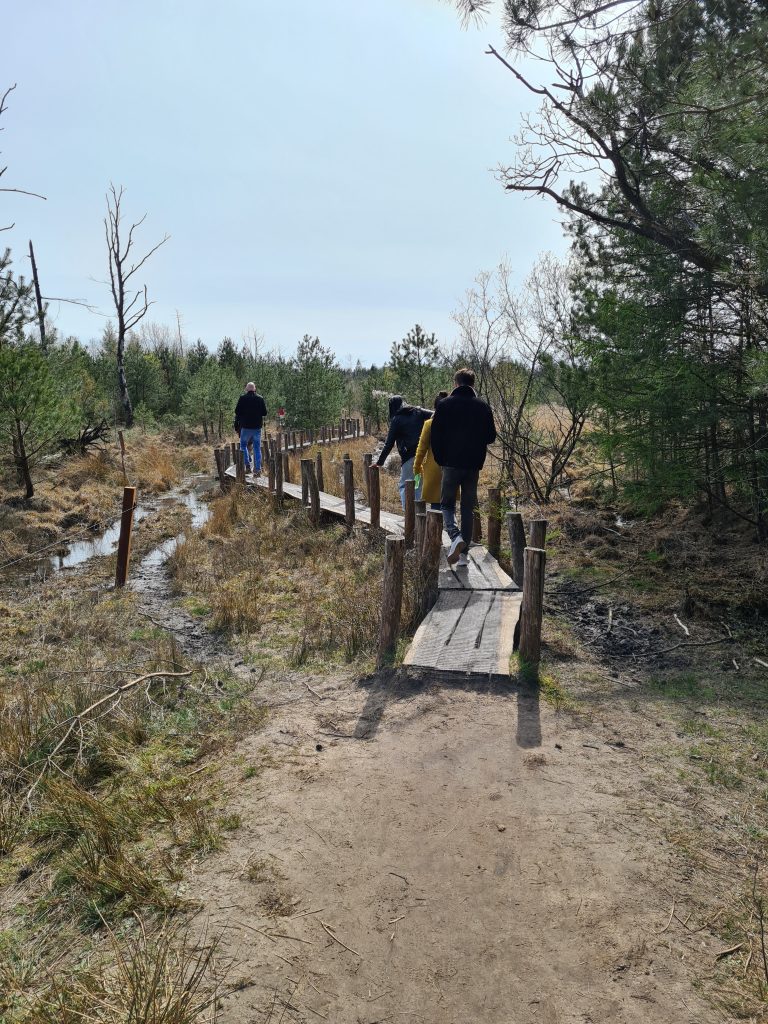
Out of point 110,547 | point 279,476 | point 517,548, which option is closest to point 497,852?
point 517,548

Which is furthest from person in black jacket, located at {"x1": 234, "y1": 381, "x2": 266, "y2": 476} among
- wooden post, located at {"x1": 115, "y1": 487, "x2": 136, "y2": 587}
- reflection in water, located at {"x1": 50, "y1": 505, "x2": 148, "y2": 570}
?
wooden post, located at {"x1": 115, "y1": 487, "x2": 136, "y2": 587}

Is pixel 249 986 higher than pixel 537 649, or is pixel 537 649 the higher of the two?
pixel 537 649

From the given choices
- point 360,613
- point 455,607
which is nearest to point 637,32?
point 455,607

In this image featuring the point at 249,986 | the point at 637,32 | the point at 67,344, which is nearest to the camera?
the point at 249,986

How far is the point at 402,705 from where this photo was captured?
15.6 feet

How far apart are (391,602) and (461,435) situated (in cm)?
187

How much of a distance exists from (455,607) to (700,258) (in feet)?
13.7

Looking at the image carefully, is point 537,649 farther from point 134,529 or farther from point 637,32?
point 134,529

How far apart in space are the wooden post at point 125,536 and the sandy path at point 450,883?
18.7 feet

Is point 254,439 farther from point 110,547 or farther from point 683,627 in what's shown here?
point 683,627

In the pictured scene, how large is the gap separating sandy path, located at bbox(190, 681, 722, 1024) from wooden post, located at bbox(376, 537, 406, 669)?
3.77 feet

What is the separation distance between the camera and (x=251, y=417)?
1427cm

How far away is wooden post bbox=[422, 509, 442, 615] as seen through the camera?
6227 millimetres

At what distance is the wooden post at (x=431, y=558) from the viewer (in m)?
6.23
